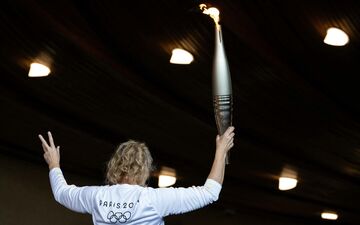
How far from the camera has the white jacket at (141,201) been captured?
2.72 m

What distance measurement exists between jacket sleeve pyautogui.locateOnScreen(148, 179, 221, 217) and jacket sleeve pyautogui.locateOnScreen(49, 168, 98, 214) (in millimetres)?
270

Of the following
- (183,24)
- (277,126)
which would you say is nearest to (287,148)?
(277,126)

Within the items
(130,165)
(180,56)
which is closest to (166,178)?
(180,56)

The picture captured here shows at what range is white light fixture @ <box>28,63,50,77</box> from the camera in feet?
23.4

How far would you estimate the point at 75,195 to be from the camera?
290 centimetres

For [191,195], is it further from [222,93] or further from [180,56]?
[180,56]

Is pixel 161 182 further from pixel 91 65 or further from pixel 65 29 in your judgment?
pixel 65 29

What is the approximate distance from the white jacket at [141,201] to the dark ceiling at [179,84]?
2565 mm

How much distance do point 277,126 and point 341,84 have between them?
1.76 m

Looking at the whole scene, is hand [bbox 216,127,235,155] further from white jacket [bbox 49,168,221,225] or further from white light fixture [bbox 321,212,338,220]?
white light fixture [bbox 321,212,338,220]

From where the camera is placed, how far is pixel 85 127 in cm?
930

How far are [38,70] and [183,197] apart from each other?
4781 mm

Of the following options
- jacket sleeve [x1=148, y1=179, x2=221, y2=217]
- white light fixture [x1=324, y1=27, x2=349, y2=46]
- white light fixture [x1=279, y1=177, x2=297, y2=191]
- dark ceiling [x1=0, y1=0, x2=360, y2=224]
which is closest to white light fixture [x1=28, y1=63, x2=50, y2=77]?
dark ceiling [x1=0, y1=0, x2=360, y2=224]

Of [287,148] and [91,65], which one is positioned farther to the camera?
[287,148]
